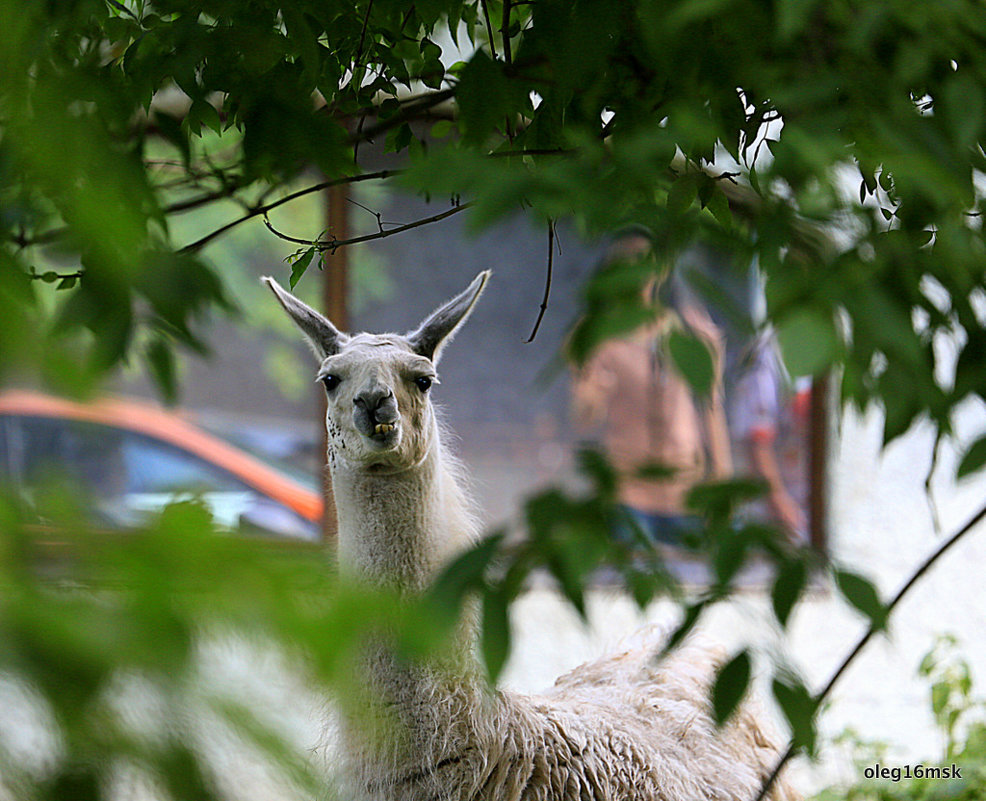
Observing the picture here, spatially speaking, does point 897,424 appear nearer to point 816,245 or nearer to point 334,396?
point 816,245

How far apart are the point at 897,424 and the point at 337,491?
49.1 inches

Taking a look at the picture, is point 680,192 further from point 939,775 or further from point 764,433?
point 764,433

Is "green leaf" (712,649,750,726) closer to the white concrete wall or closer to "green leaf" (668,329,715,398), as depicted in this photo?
"green leaf" (668,329,715,398)

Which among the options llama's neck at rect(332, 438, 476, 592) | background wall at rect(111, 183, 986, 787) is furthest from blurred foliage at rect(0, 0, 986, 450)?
background wall at rect(111, 183, 986, 787)

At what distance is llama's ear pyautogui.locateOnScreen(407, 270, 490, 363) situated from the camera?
177 cm

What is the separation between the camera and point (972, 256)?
2.03ft

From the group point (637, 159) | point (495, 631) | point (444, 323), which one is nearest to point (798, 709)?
point (495, 631)

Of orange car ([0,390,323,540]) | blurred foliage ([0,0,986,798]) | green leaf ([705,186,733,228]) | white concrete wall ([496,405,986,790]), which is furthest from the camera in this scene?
white concrete wall ([496,405,986,790])

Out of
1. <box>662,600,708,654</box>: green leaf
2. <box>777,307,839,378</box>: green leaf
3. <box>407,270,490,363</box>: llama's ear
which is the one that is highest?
<box>407,270,490,363</box>: llama's ear

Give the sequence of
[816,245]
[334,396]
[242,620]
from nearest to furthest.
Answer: [242,620]
[816,245]
[334,396]

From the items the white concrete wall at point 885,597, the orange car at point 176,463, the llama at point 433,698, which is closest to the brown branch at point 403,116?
the llama at point 433,698

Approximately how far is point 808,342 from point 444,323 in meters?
1.28

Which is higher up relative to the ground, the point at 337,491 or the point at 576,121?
the point at 576,121

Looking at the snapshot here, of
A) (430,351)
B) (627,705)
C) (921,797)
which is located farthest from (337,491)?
(921,797)
